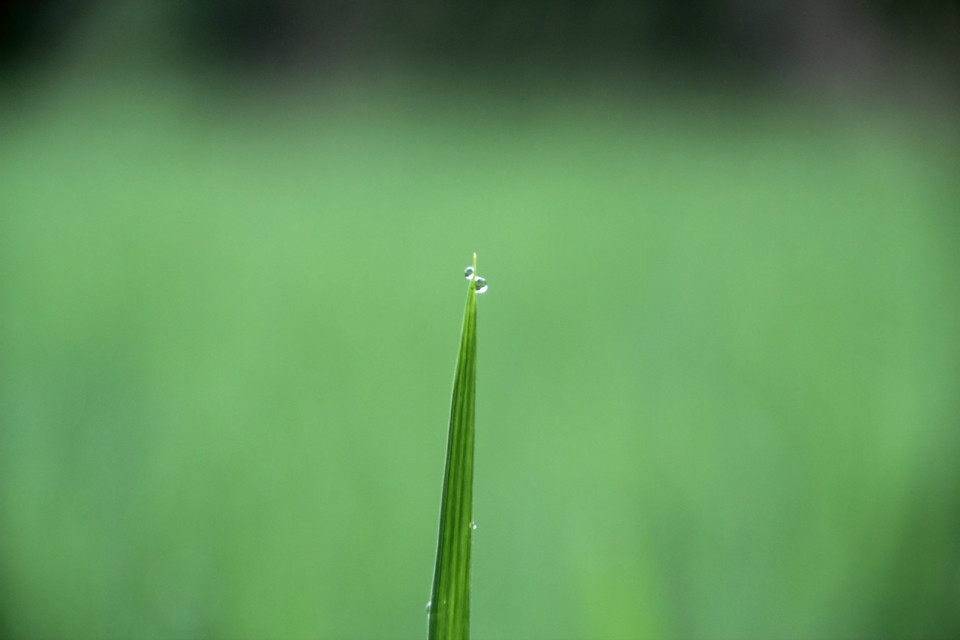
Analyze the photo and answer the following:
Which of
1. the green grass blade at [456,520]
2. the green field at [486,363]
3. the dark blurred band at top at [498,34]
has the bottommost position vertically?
the green grass blade at [456,520]

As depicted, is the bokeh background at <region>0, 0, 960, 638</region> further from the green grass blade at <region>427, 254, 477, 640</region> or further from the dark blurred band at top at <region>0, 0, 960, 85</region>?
the green grass blade at <region>427, 254, 477, 640</region>

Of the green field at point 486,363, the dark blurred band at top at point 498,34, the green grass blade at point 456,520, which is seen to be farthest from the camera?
the dark blurred band at top at point 498,34

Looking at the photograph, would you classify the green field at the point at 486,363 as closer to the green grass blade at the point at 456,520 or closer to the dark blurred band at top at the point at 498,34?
the dark blurred band at top at the point at 498,34

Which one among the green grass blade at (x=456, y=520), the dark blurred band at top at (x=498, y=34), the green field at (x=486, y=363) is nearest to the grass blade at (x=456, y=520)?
the green grass blade at (x=456, y=520)

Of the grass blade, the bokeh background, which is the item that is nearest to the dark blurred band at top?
the bokeh background

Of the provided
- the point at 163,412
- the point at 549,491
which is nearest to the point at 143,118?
the point at 163,412

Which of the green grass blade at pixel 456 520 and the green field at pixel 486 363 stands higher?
the green field at pixel 486 363

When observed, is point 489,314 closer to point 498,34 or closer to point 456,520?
point 498,34

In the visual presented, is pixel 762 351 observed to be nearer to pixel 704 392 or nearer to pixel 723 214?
pixel 704 392
